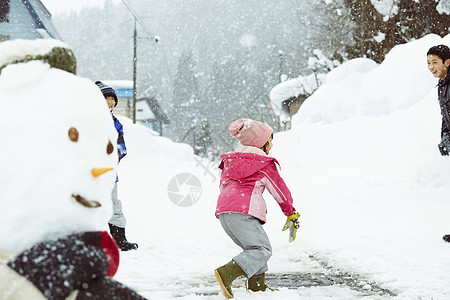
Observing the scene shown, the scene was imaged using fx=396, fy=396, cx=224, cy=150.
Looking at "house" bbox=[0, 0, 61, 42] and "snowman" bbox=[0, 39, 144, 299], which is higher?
"house" bbox=[0, 0, 61, 42]

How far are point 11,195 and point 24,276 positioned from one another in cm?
23

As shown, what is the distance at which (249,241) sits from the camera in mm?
2740

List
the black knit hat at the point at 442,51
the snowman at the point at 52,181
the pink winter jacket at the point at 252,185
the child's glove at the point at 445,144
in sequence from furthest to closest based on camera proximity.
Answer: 1. the child's glove at the point at 445,144
2. the black knit hat at the point at 442,51
3. the pink winter jacket at the point at 252,185
4. the snowman at the point at 52,181

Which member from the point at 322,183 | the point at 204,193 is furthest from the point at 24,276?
the point at 322,183

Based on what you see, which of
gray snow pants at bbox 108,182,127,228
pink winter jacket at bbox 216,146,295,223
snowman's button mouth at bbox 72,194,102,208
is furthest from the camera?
gray snow pants at bbox 108,182,127,228

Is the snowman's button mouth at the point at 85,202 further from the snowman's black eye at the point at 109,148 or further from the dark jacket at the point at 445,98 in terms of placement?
the dark jacket at the point at 445,98

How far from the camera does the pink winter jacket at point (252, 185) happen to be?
283cm

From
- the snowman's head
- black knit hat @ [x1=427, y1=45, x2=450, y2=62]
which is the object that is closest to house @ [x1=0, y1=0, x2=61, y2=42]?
black knit hat @ [x1=427, y1=45, x2=450, y2=62]

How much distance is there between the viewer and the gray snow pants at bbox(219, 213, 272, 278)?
2637mm

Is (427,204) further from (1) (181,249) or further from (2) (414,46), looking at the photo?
(2) (414,46)

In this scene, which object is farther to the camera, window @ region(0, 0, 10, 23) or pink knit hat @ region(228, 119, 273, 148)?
window @ region(0, 0, 10, 23)

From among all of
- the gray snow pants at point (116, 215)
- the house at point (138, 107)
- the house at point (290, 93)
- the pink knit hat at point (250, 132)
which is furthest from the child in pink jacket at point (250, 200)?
the house at point (138, 107)

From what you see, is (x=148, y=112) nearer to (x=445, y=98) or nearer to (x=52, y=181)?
(x=445, y=98)

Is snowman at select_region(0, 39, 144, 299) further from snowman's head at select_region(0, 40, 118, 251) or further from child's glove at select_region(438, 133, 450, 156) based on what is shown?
child's glove at select_region(438, 133, 450, 156)
